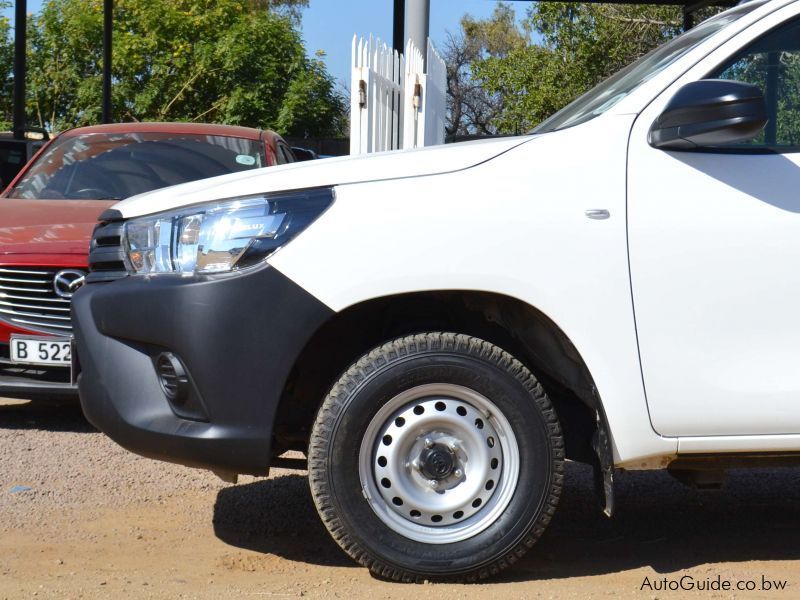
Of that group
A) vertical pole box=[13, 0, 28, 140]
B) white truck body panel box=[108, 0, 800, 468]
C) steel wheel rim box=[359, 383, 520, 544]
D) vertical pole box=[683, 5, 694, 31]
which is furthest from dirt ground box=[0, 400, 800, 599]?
vertical pole box=[13, 0, 28, 140]

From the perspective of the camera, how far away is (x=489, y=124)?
30703 millimetres

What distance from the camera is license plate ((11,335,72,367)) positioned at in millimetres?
5934

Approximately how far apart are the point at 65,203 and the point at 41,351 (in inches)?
48.5

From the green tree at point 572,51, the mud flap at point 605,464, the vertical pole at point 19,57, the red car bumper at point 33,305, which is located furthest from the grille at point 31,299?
the green tree at point 572,51

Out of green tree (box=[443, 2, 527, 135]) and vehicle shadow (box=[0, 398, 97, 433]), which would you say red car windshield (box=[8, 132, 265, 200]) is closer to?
vehicle shadow (box=[0, 398, 97, 433])

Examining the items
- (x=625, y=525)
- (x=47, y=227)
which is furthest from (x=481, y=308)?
(x=47, y=227)

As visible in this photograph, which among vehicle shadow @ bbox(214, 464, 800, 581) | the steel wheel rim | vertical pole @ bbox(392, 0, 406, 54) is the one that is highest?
vertical pole @ bbox(392, 0, 406, 54)

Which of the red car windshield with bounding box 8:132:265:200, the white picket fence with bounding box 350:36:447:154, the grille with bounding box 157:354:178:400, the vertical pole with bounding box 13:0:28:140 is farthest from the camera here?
the vertical pole with bounding box 13:0:28:140

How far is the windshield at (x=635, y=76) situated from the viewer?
12.8 feet

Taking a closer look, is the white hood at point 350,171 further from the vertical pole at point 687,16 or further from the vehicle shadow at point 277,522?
the vertical pole at point 687,16

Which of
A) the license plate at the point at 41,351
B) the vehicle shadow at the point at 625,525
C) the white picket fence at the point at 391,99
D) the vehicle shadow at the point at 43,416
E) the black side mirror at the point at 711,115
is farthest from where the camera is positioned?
the white picket fence at the point at 391,99

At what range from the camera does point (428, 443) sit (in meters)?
3.71

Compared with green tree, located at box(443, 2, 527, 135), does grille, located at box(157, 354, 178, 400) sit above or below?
below

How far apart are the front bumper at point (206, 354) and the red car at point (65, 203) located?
2.24 meters
